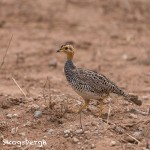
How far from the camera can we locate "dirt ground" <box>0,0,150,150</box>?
338 inches

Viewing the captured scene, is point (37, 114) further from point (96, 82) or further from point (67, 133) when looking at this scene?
point (96, 82)

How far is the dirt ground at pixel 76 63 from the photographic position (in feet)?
28.2

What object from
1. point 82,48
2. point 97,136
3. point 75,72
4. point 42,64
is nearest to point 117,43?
point 82,48

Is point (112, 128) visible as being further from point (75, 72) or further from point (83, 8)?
point (83, 8)

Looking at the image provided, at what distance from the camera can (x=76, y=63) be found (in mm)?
13141

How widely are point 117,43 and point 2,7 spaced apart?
298 centimetres

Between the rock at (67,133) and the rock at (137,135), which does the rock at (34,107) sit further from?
the rock at (137,135)

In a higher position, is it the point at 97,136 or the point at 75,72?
the point at 75,72

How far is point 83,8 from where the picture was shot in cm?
1633

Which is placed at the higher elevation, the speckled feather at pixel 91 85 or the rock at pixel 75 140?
the speckled feather at pixel 91 85

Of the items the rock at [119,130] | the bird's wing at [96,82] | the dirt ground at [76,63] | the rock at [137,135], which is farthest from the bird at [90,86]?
the rock at [137,135]

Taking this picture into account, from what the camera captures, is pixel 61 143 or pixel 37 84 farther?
pixel 37 84

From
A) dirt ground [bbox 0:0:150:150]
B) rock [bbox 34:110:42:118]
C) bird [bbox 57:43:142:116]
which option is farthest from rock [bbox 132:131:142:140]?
rock [bbox 34:110:42:118]

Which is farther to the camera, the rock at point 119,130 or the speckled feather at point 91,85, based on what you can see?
the speckled feather at point 91,85
